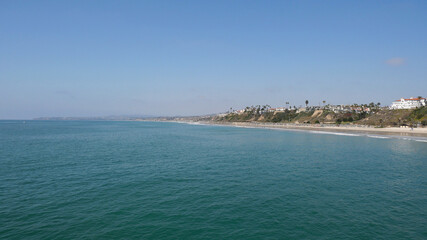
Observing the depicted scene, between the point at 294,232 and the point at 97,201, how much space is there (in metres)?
13.9

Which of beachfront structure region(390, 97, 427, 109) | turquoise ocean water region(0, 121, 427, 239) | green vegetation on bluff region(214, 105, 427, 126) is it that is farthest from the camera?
beachfront structure region(390, 97, 427, 109)

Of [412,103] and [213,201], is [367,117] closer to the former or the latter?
[412,103]

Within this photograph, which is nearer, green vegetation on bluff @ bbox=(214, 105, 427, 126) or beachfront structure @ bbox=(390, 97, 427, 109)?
green vegetation on bluff @ bbox=(214, 105, 427, 126)

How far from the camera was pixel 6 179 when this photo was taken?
2308cm

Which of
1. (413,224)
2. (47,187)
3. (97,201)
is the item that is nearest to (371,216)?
(413,224)

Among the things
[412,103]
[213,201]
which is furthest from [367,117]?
[213,201]

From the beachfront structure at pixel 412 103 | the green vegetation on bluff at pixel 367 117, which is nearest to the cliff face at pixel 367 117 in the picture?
the green vegetation on bluff at pixel 367 117

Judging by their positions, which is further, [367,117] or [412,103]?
[412,103]

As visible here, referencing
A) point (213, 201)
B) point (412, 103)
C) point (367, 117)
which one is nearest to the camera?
point (213, 201)

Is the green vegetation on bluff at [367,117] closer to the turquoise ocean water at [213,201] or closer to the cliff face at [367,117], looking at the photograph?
the cliff face at [367,117]

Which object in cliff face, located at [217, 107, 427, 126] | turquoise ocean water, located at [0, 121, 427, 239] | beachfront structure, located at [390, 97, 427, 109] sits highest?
beachfront structure, located at [390, 97, 427, 109]

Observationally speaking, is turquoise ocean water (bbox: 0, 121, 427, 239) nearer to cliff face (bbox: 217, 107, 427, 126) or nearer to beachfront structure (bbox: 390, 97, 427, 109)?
cliff face (bbox: 217, 107, 427, 126)

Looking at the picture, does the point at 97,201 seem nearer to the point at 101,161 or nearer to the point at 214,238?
the point at 214,238

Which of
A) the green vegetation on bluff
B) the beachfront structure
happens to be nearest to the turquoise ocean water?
the green vegetation on bluff
